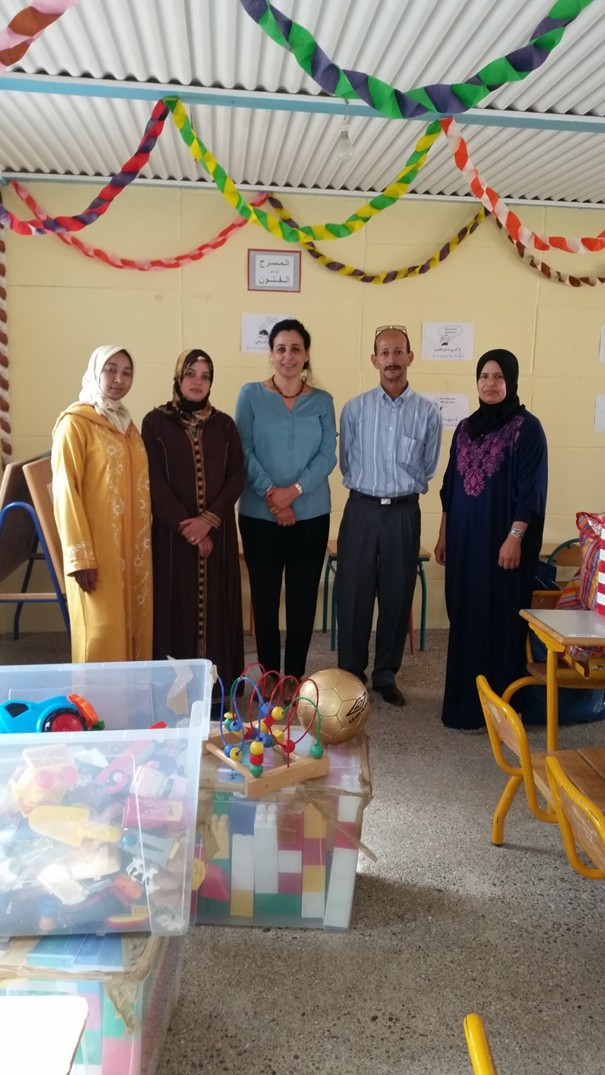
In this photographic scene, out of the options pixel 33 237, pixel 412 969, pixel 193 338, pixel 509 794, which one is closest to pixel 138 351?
pixel 193 338

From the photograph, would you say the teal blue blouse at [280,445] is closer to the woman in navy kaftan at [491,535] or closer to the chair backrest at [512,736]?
the woman in navy kaftan at [491,535]

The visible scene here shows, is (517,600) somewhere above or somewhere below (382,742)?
above

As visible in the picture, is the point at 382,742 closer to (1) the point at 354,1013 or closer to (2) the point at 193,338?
(1) the point at 354,1013

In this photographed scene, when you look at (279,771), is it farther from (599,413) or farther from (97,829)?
(599,413)

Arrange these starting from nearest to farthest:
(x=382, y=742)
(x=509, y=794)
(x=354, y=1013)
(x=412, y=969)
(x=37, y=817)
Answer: (x=37, y=817)
(x=354, y=1013)
(x=412, y=969)
(x=509, y=794)
(x=382, y=742)

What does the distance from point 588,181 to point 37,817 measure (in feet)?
13.1

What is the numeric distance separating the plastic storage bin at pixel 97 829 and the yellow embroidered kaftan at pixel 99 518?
1.43m

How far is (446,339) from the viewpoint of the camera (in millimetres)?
4332

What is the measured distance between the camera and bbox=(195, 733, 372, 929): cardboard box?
1784mm

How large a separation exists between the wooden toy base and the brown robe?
46.3 inches

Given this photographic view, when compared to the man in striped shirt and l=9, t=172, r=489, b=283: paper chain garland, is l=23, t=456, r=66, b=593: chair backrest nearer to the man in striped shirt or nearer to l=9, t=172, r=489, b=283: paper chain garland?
the man in striped shirt

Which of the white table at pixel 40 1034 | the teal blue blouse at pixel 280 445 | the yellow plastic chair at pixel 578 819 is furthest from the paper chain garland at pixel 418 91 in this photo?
the white table at pixel 40 1034

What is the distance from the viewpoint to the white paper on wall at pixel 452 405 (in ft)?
14.4

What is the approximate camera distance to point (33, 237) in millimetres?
4020
